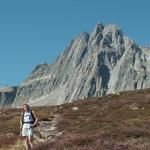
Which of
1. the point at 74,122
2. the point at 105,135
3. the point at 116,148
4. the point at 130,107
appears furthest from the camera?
the point at 130,107

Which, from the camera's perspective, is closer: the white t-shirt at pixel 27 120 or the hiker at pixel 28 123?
the hiker at pixel 28 123

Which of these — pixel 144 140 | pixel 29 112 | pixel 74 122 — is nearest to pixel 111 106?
pixel 74 122

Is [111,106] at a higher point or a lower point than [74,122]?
higher

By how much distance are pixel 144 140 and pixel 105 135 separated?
2268 mm

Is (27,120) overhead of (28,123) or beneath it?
overhead

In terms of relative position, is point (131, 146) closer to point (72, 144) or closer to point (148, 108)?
point (72, 144)

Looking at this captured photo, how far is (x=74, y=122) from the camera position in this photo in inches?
1957

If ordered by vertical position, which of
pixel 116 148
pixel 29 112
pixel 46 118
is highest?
pixel 46 118

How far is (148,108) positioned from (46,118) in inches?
431

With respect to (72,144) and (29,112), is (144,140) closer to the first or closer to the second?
(72,144)

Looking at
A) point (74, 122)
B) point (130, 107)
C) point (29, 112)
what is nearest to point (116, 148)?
point (29, 112)

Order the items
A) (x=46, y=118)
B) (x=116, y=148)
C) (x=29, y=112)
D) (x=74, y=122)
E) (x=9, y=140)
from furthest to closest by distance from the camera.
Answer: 1. (x=46, y=118)
2. (x=74, y=122)
3. (x=9, y=140)
4. (x=29, y=112)
5. (x=116, y=148)

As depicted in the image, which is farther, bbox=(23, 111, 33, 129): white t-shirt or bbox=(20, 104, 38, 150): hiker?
bbox=(23, 111, 33, 129): white t-shirt

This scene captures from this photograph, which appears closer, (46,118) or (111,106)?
(46,118)
